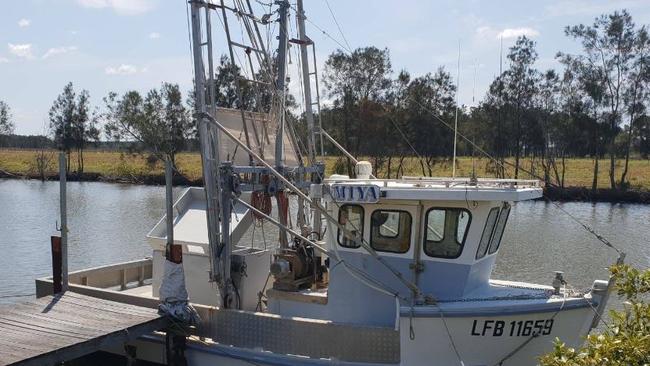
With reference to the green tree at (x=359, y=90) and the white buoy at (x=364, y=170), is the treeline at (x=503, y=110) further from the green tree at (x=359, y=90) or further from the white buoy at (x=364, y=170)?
the white buoy at (x=364, y=170)

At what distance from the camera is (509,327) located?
26.2 feet

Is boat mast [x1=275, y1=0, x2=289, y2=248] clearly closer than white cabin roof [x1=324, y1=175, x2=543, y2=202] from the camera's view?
No

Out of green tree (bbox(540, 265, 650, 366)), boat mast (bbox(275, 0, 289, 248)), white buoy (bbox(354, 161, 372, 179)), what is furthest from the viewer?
white buoy (bbox(354, 161, 372, 179))

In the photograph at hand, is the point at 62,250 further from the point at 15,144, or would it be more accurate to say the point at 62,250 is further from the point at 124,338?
the point at 15,144

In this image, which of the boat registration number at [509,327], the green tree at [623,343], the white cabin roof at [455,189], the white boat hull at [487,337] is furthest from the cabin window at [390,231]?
the green tree at [623,343]

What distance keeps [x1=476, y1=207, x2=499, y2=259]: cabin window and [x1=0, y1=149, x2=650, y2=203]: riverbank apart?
1253 inches

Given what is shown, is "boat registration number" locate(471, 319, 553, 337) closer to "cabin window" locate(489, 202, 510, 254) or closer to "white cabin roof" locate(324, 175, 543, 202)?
"cabin window" locate(489, 202, 510, 254)

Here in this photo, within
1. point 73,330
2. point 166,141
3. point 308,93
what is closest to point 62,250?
point 73,330

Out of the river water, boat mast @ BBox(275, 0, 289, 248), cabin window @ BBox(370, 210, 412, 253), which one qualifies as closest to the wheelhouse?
cabin window @ BBox(370, 210, 412, 253)

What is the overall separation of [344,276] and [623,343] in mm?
5695

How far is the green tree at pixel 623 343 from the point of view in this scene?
336cm

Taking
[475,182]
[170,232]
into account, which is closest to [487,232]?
[475,182]

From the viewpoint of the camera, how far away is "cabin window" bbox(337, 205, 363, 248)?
347 inches

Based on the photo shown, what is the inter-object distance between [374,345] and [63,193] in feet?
17.9
